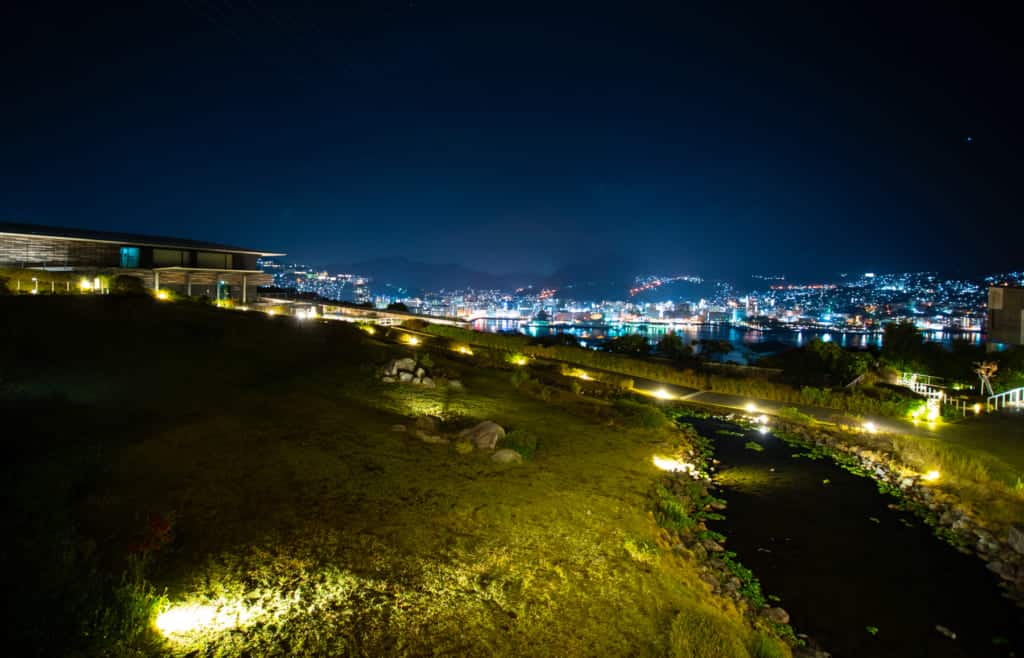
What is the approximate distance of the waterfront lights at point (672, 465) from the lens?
35.8 ft

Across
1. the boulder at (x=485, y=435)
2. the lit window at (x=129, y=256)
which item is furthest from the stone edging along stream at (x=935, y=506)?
the lit window at (x=129, y=256)

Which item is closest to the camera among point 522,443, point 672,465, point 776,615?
point 776,615

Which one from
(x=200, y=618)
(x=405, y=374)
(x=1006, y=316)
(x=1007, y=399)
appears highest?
(x=1006, y=316)

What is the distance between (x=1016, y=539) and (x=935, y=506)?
1.87m

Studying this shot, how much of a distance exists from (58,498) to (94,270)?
1287 inches

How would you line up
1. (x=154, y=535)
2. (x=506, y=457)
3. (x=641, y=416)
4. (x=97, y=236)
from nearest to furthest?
1. (x=154, y=535)
2. (x=506, y=457)
3. (x=641, y=416)
4. (x=97, y=236)

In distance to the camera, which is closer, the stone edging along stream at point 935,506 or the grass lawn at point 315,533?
the grass lawn at point 315,533

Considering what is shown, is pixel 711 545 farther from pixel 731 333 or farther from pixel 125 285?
pixel 731 333

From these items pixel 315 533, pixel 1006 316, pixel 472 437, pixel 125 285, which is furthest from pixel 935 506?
pixel 125 285

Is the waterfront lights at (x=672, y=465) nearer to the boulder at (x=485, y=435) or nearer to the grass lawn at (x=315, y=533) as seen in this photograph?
the grass lawn at (x=315, y=533)

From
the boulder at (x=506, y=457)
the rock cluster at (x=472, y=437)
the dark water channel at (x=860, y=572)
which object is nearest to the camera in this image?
the dark water channel at (x=860, y=572)

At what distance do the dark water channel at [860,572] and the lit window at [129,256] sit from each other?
3745 centimetres

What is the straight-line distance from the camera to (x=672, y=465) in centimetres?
1121

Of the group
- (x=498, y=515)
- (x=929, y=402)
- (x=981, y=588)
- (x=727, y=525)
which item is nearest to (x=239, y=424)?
(x=498, y=515)
